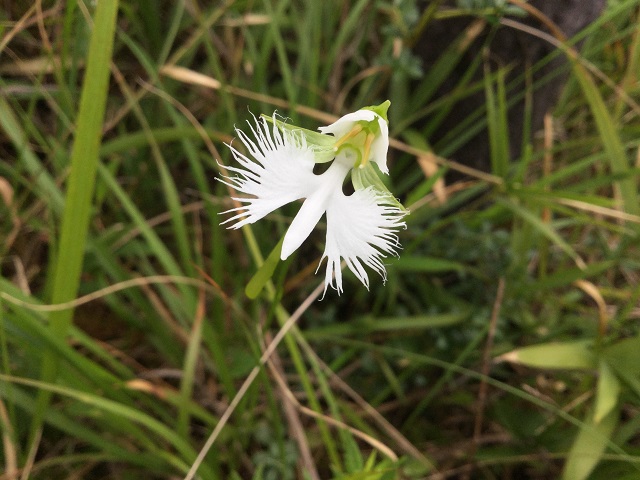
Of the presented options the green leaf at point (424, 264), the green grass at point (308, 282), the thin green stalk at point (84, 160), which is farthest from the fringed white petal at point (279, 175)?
the green leaf at point (424, 264)

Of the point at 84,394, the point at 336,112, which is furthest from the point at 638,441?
the point at 84,394

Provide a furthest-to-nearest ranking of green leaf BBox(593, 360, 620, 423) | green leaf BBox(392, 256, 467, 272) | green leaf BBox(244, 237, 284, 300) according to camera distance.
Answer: green leaf BBox(392, 256, 467, 272)
green leaf BBox(593, 360, 620, 423)
green leaf BBox(244, 237, 284, 300)

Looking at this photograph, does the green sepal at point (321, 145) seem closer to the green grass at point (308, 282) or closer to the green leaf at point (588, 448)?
the green grass at point (308, 282)

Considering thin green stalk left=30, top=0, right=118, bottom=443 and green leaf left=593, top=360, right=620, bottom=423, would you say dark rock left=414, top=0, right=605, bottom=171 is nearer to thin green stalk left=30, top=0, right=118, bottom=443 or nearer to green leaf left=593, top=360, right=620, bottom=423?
green leaf left=593, top=360, right=620, bottom=423

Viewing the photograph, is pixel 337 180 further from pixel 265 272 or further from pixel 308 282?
pixel 308 282

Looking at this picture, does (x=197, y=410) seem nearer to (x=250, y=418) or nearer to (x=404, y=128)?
(x=250, y=418)

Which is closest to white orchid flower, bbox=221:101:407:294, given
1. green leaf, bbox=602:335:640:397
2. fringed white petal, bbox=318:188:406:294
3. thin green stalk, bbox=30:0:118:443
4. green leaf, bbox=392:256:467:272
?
fringed white petal, bbox=318:188:406:294

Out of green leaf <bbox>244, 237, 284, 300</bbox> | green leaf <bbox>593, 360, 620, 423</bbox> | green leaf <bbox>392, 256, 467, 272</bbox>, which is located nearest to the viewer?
green leaf <bbox>244, 237, 284, 300</bbox>
